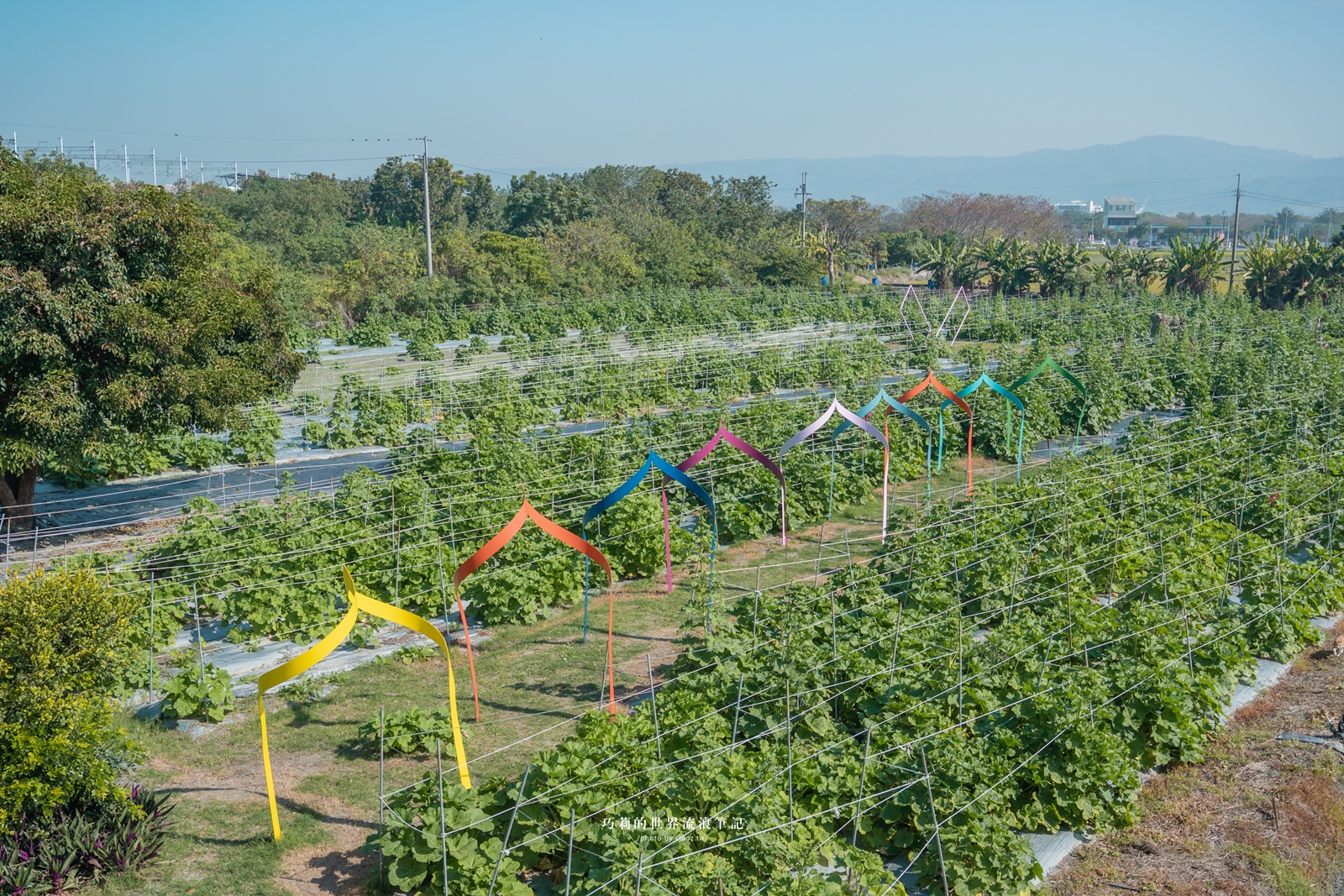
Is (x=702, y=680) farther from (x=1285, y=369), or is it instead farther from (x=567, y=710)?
(x=1285, y=369)

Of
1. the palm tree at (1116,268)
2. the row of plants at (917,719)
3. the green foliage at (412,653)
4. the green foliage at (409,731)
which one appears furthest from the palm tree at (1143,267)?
the green foliage at (409,731)

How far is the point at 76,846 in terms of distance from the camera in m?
6.61

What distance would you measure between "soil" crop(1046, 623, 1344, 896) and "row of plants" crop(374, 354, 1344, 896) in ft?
0.75

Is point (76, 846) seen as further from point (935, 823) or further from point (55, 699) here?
point (935, 823)

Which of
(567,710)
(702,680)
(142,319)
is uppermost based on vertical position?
(142,319)

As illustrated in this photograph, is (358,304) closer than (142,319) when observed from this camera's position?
No

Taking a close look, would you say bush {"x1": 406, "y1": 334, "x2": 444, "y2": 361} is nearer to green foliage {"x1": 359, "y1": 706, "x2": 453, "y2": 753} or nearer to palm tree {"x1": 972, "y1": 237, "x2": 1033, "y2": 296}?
green foliage {"x1": 359, "y1": 706, "x2": 453, "y2": 753}

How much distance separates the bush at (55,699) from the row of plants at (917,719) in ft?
7.01

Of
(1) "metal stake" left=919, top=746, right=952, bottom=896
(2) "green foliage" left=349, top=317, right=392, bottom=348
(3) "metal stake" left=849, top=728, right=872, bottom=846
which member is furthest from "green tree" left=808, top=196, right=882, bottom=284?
(1) "metal stake" left=919, top=746, right=952, bottom=896

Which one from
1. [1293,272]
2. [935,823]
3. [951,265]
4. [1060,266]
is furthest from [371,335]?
[1293,272]

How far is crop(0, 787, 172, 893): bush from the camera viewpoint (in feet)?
21.1

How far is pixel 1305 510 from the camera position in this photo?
1267 cm

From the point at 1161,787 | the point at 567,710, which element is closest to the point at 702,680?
the point at 567,710

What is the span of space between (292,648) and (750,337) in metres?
20.7
